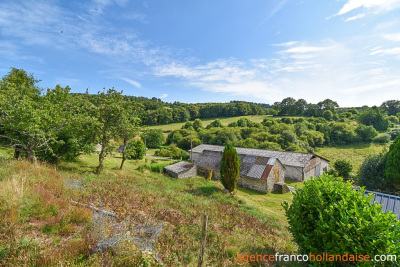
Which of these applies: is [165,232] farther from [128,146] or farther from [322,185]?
[128,146]

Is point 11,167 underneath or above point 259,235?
above

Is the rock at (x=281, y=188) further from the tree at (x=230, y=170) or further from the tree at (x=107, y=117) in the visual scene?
the tree at (x=107, y=117)

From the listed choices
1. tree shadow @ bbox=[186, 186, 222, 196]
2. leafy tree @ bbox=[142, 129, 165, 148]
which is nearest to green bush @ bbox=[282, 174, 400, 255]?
tree shadow @ bbox=[186, 186, 222, 196]

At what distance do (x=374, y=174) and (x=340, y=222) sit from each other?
69.8 ft

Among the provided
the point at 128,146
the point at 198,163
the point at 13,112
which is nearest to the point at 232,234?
the point at 13,112

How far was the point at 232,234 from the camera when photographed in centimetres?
780

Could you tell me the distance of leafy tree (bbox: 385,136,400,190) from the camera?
636 inches

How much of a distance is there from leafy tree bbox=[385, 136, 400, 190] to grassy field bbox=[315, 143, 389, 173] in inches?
1259

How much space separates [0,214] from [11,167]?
6.44 metres

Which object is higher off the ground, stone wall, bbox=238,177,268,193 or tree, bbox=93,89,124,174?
tree, bbox=93,89,124,174

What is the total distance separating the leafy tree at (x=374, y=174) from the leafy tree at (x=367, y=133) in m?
51.4

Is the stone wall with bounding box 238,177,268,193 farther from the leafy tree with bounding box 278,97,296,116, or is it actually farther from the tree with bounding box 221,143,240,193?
the leafy tree with bounding box 278,97,296,116

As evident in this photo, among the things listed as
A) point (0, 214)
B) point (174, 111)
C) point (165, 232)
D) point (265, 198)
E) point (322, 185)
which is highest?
point (174, 111)

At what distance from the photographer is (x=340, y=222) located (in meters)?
4.69
